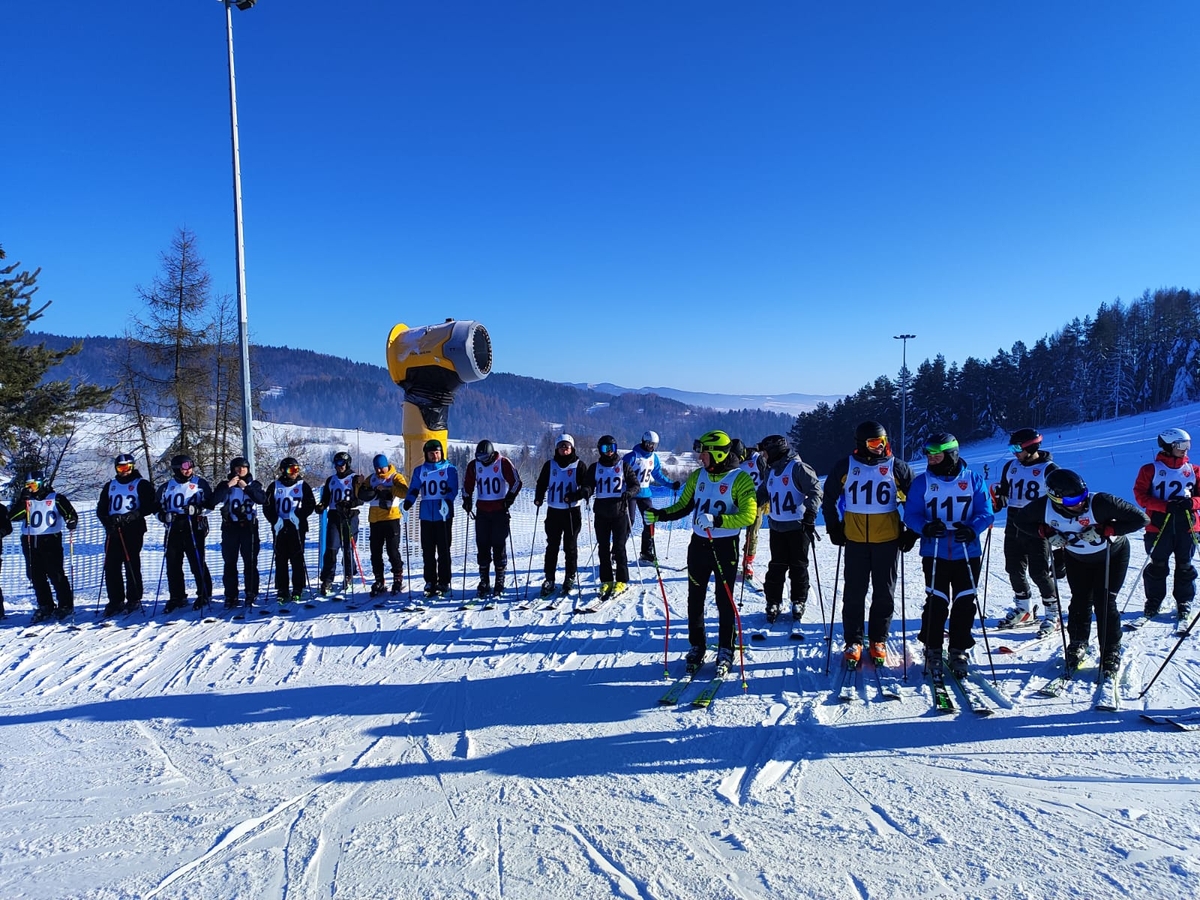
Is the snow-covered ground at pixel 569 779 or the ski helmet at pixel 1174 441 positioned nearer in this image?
the snow-covered ground at pixel 569 779

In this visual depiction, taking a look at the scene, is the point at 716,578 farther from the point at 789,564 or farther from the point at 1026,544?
the point at 1026,544

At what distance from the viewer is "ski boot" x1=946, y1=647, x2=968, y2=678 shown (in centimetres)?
516

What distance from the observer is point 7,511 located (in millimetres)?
8258

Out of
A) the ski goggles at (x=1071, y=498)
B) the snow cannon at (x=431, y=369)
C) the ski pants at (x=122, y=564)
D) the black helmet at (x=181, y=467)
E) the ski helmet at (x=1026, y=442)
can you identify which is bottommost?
the ski pants at (x=122, y=564)

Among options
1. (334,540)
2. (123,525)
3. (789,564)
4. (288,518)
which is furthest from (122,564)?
(789,564)

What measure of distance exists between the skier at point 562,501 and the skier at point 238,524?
368 cm

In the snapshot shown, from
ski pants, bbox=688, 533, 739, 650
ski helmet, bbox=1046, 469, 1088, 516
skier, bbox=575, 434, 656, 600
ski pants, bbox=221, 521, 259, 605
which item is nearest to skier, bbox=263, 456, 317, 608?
ski pants, bbox=221, 521, 259, 605

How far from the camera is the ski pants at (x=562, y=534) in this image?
853 cm

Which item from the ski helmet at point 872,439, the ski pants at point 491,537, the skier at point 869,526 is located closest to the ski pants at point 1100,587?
the skier at point 869,526

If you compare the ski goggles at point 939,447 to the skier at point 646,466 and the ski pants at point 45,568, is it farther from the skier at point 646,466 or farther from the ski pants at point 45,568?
the ski pants at point 45,568

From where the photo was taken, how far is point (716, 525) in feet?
17.7

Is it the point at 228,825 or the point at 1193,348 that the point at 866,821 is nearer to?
the point at 228,825

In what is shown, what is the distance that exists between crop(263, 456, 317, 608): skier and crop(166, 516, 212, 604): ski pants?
91 cm

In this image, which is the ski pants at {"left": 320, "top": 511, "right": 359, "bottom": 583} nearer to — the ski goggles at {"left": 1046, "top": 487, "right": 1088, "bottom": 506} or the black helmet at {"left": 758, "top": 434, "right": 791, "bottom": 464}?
the black helmet at {"left": 758, "top": 434, "right": 791, "bottom": 464}
